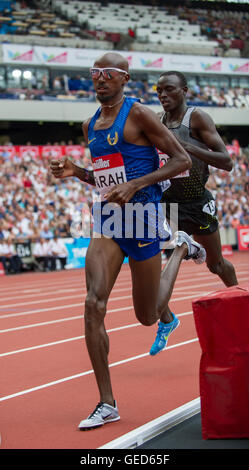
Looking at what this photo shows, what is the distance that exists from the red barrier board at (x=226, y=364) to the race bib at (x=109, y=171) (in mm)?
1118

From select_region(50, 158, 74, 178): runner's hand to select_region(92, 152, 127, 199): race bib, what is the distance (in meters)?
0.23

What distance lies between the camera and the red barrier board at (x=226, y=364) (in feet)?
11.8

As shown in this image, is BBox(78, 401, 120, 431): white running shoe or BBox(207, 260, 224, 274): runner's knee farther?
BBox(207, 260, 224, 274): runner's knee

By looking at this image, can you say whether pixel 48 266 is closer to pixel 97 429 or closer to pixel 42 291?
pixel 42 291

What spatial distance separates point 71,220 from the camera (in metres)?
21.8

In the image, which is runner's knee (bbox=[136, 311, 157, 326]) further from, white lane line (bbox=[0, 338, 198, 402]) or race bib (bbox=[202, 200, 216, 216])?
race bib (bbox=[202, 200, 216, 216])

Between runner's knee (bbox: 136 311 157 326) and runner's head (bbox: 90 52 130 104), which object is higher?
runner's head (bbox: 90 52 130 104)

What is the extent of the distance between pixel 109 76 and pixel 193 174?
193 centimetres

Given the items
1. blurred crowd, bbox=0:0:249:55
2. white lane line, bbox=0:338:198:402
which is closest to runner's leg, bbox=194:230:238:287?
white lane line, bbox=0:338:198:402

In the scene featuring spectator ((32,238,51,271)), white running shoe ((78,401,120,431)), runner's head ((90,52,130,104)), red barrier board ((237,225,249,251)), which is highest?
runner's head ((90,52,130,104))

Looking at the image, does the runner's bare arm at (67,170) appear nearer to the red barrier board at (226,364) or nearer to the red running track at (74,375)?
the red barrier board at (226,364)

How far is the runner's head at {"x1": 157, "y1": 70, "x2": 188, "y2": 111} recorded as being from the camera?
5.86 m

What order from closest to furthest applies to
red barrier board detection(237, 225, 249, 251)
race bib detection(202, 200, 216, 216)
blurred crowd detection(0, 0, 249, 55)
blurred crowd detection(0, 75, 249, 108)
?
race bib detection(202, 200, 216, 216)
red barrier board detection(237, 225, 249, 251)
blurred crowd detection(0, 75, 249, 108)
blurred crowd detection(0, 0, 249, 55)

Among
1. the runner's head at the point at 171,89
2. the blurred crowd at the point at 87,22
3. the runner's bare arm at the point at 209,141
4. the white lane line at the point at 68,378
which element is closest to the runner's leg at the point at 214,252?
the runner's bare arm at the point at 209,141
